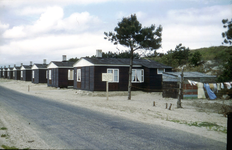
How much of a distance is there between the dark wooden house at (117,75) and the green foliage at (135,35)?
566cm

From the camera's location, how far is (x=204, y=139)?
729cm

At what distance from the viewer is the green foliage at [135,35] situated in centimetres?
2038

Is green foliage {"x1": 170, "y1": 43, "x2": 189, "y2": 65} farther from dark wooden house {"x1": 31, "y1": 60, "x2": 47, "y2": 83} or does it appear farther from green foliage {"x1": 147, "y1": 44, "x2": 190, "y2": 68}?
dark wooden house {"x1": 31, "y1": 60, "x2": 47, "y2": 83}

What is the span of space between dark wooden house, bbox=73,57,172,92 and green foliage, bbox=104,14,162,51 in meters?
5.66

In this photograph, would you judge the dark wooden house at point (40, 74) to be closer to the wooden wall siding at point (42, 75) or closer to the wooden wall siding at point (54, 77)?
the wooden wall siding at point (42, 75)

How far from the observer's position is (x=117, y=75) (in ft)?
88.3

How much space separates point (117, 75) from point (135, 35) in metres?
7.42

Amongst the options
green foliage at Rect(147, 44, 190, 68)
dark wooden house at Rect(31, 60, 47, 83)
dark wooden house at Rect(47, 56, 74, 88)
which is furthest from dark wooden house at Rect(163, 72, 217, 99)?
dark wooden house at Rect(31, 60, 47, 83)

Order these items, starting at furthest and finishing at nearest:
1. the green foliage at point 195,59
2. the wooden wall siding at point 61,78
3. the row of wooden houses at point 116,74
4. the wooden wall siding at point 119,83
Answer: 1. the green foliage at point 195,59
2. the wooden wall siding at point 61,78
3. the row of wooden houses at point 116,74
4. the wooden wall siding at point 119,83

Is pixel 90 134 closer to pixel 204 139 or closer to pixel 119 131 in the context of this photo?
pixel 119 131

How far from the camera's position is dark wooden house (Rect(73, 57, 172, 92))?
25.9 m

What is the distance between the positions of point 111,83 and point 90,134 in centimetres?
1899

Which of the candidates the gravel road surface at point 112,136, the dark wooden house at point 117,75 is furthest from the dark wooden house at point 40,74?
the gravel road surface at point 112,136

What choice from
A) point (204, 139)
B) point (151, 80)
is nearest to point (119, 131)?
point (204, 139)
